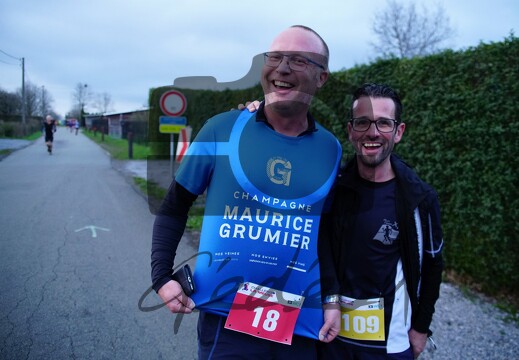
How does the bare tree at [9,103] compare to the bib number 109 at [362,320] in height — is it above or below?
above

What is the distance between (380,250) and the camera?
1.87m

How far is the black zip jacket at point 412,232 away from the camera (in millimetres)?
1845

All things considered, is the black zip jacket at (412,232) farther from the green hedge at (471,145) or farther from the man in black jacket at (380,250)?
the green hedge at (471,145)

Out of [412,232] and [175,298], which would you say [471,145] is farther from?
[175,298]

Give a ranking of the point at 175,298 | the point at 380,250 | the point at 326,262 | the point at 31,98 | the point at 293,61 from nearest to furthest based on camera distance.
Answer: the point at 175,298
the point at 293,61
the point at 326,262
the point at 380,250
the point at 31,98

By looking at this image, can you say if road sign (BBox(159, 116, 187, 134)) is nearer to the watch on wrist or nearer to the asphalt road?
the asphalt road

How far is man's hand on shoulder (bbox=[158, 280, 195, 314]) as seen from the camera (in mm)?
1550

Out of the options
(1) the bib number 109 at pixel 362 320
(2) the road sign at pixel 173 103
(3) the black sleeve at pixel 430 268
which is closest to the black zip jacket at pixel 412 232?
(3) the black sleeve at pixel 430 268

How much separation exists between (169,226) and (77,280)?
298 centimetres

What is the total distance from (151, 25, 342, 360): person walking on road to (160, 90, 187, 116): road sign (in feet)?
21.5

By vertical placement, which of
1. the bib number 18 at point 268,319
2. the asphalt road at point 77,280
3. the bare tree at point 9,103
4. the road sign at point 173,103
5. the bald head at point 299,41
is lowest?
the asphalt road at point 77,280

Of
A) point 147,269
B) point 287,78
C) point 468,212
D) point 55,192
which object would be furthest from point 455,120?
point 55,192

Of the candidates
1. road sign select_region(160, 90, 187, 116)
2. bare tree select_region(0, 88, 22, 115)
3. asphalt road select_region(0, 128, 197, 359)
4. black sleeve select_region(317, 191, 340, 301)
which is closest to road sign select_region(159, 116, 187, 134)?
road sign select_region(160, 90, 187, 116)

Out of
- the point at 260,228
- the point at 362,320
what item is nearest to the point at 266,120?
the point at 260,228
